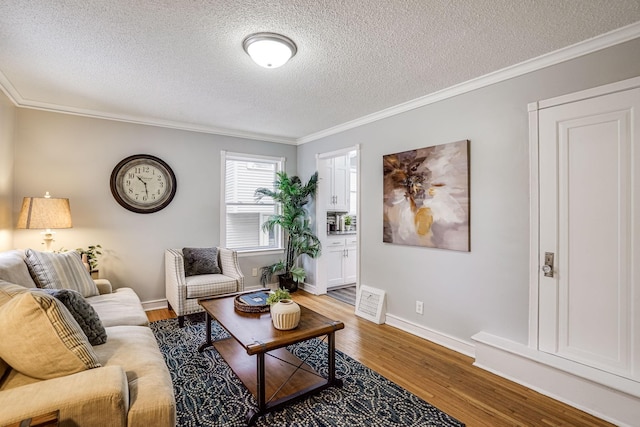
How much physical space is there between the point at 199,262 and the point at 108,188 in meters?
1.40

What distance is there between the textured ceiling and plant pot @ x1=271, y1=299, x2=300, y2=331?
1.85 meters

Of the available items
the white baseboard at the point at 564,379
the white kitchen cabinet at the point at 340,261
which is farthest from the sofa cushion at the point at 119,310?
the white kitchen cabinet at the point at 340,261

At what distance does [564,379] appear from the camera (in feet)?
6.94

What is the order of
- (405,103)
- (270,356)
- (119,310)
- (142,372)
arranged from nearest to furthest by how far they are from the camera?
(142,372) → (119,310) → (270,356) → (405,103)

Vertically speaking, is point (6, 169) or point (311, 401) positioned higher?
point (6, 169)

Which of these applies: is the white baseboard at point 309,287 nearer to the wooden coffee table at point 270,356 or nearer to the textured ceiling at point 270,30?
the wooden coffee table at point 270,356

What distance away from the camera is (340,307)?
14.0 feet

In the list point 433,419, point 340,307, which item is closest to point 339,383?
point 433,419

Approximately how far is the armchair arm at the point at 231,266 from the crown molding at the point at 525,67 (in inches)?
95.9

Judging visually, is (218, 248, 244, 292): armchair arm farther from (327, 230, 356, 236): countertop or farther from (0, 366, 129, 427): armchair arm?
(0, 366, 129, 427): armchair arm

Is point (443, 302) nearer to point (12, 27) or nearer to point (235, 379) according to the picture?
point (235, 379)

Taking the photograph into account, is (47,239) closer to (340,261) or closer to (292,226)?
(292,226)

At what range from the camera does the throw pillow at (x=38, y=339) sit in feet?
4.25

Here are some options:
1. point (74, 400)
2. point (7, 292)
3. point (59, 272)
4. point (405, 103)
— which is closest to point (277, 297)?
point (74, 400)
